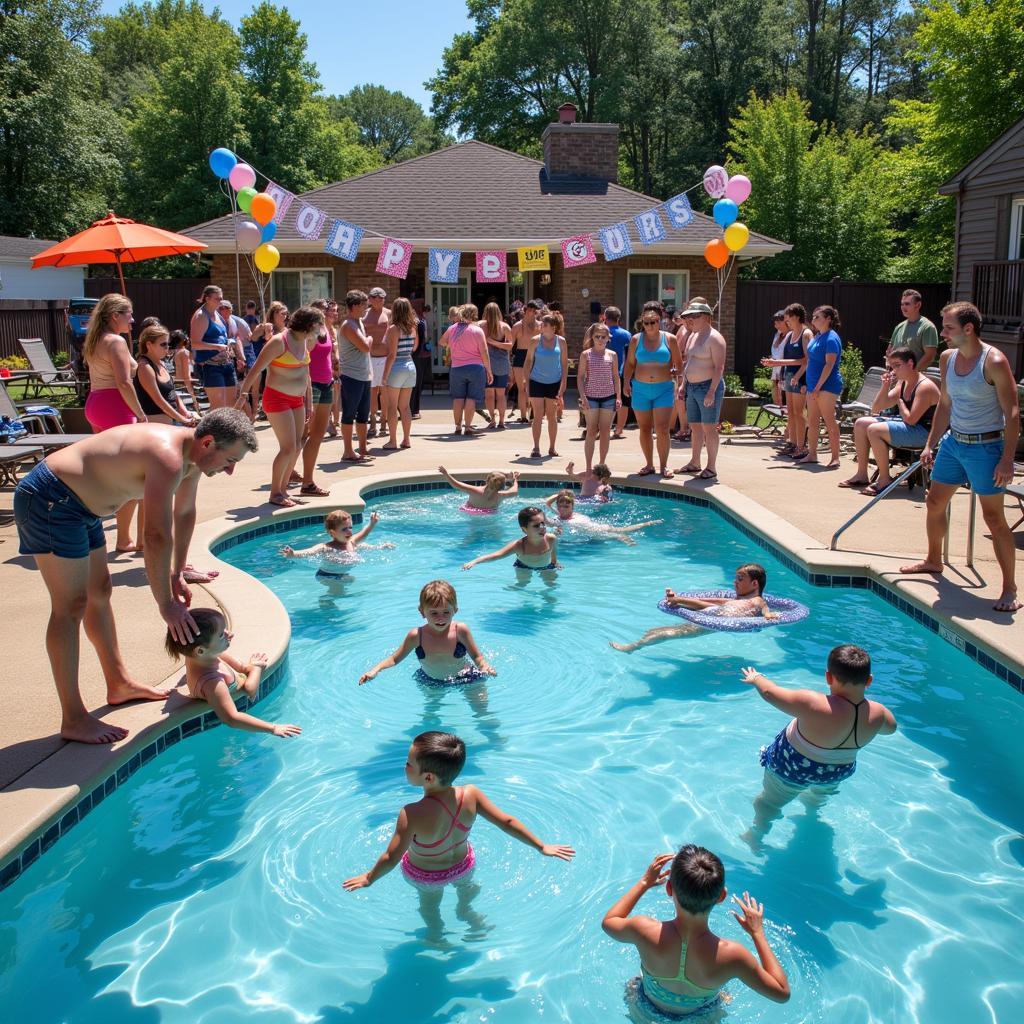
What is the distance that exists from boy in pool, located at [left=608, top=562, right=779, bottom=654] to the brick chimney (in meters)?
17.4

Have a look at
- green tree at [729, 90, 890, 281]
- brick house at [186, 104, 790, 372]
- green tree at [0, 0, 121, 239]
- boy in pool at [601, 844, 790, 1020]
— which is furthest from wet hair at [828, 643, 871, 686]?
green tree at [0, 0, 121, 239]

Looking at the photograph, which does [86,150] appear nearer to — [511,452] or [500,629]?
[511,452]

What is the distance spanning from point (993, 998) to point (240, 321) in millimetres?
12986

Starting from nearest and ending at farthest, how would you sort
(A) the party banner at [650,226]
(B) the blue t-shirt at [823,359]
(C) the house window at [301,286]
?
1. (B) the blue t-shirt at [823,359]
2. (A) the party banner at [650,226]
3. (C) the house window at [301,286]

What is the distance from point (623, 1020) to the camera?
3193 mm

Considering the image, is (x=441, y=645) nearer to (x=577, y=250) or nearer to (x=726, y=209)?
(x=726, y=209)

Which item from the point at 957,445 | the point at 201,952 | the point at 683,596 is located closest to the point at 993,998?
the point at 201,952

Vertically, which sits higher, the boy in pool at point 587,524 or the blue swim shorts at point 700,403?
the blue swim shorts at point 700,403

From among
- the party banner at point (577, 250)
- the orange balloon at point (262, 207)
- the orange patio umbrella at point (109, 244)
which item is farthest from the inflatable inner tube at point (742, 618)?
the party banner at point (577, 250)

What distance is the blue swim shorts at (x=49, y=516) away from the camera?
12.6 feet

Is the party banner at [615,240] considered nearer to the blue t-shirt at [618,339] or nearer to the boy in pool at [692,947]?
the blue t-shirt at [618,339]

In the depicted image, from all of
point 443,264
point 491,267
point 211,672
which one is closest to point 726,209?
point 491,267

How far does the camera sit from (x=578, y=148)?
21594 millimetres

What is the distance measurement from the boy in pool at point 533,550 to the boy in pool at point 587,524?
989 millimetres
